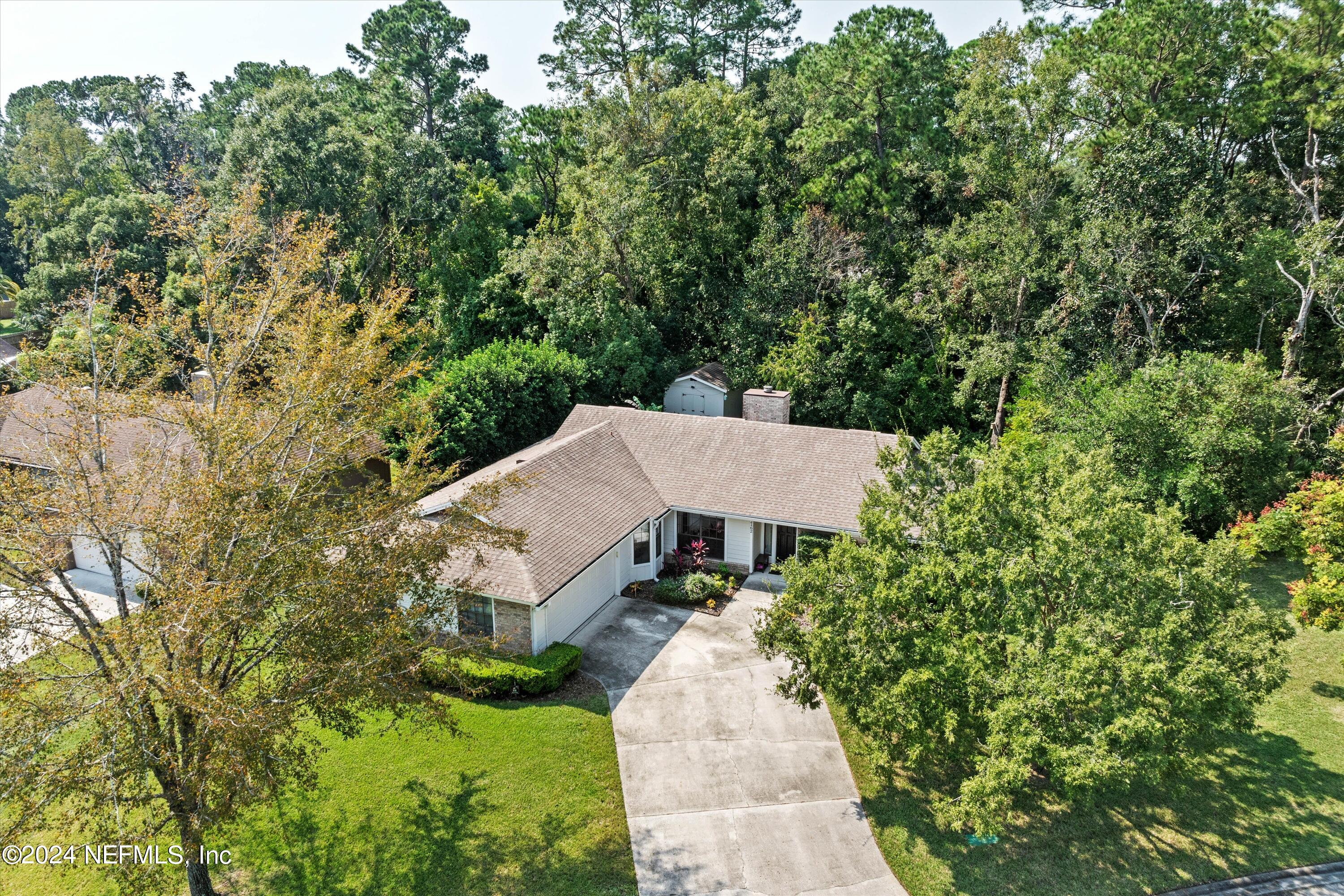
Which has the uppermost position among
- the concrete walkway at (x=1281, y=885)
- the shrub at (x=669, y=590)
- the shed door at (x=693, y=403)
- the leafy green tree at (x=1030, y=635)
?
the shed door at (x=693, y=403)

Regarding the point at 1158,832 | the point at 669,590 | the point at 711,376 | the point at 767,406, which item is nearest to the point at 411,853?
the point at 669,590

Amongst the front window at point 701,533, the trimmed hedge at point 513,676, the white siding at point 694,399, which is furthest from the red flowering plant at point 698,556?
the white siding at point 694,399

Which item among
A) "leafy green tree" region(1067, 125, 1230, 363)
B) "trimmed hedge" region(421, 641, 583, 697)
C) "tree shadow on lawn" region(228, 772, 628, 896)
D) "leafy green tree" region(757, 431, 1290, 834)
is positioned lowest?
"tree shadow on lawn" region(228, 772, 628, 896)

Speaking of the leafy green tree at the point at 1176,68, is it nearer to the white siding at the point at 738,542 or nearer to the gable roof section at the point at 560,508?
the white siding at the point at 738,542

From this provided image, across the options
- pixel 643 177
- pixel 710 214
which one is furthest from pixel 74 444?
pixel 710 214

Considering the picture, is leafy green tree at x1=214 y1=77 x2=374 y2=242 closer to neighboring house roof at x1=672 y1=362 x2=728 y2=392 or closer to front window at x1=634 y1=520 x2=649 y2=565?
neighboring house roof at x1=672 y1=362 x2=728 y2=392

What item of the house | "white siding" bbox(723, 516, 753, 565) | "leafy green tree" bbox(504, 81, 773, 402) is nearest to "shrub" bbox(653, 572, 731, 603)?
the house
